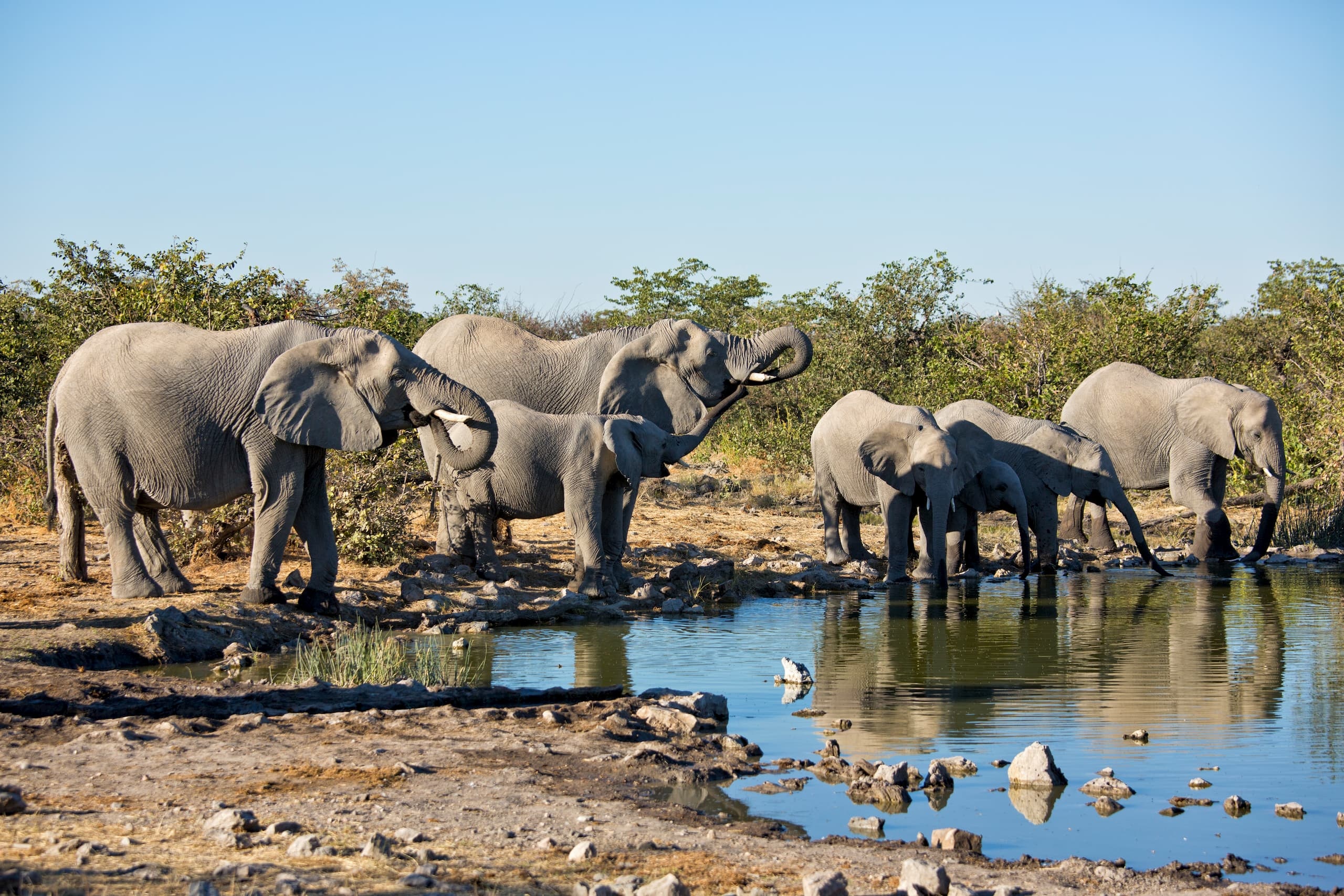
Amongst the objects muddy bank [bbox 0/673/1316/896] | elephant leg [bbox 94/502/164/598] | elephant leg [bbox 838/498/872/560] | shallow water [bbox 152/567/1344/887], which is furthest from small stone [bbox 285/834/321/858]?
elephant leg [bbox 838/498/872/560]

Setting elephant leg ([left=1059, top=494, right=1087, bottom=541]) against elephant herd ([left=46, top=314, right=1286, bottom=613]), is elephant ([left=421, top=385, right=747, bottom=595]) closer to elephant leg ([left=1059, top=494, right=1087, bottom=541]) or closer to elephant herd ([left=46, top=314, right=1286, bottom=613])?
elephant herd ([left=46, top=314, right=1286, bottom=613])

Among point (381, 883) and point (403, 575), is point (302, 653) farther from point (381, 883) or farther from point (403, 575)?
point (381, 883)

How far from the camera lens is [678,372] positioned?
14.9m

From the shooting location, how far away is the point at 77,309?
568 inches

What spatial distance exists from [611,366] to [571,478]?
236 centimetres

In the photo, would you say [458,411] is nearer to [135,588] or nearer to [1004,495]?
[135,588]

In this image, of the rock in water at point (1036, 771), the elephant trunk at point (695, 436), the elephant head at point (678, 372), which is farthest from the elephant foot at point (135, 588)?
the rock in water at point (1036, 771)

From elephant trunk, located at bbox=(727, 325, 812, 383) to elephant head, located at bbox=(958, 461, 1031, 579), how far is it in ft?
7.56

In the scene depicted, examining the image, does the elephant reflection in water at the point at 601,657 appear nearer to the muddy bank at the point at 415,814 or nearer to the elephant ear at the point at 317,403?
the muddy bank at the point at 415,814

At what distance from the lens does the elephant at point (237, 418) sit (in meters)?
10.4

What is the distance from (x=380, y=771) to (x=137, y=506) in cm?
541

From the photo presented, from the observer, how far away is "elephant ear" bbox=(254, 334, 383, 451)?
33.9 feet

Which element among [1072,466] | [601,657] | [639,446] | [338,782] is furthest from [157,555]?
[1072,466]

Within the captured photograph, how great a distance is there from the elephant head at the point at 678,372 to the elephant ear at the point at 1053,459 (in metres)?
3.30
